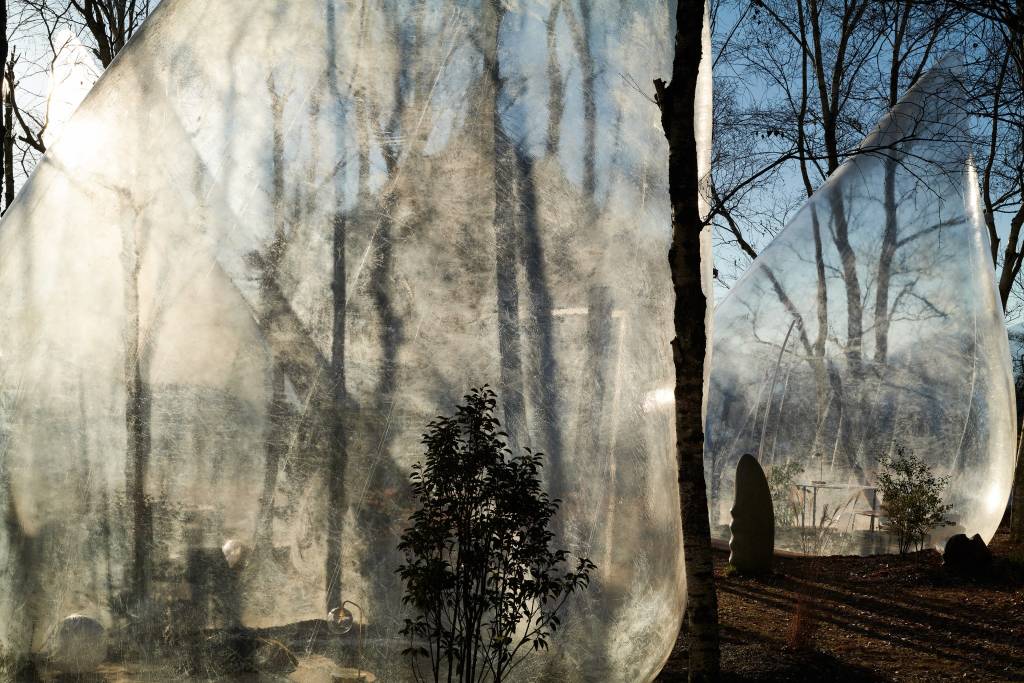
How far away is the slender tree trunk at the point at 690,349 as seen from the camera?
6070 millimetres

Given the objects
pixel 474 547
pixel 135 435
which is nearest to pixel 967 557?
pixel 474 547


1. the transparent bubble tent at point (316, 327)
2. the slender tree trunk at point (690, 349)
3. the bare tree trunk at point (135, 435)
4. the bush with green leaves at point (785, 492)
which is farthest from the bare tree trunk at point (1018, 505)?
the bare tree trunk at point (135, 435)

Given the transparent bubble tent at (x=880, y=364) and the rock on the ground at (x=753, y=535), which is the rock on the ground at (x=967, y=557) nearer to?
the transparent bubble tent at (x=880, y=364)

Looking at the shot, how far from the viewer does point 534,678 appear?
611 centimetres

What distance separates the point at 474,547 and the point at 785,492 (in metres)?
8.69

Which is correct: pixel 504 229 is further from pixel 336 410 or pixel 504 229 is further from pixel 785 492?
pixel 785 492

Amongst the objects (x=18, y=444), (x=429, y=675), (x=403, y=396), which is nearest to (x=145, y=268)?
(x=18, y=444)

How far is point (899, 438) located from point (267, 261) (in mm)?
9691

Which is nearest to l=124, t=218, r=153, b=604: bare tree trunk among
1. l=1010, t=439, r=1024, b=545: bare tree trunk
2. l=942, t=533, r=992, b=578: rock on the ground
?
l=942, t=533, r=992, b=578: rock on the ground

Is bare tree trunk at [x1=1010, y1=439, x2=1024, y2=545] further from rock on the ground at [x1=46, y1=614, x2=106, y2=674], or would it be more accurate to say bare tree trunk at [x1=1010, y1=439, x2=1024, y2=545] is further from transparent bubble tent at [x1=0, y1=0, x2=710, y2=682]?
rock on the ground at [x1=46, y1=614, x2=106, y2=674]

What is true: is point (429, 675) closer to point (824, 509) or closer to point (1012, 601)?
point (1012, 601)

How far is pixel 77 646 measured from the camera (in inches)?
238

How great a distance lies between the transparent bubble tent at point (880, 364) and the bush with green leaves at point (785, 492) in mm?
21

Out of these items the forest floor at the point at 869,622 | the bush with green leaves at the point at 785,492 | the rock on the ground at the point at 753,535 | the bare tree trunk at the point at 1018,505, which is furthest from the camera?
the bush with green leaves at the point at 785,492
